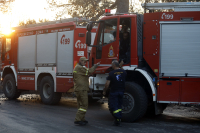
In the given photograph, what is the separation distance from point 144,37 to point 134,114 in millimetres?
2170

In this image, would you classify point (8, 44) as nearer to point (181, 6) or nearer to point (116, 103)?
point (116, 103)

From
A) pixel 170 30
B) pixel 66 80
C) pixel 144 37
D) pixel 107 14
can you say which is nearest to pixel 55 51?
pixel 66 80

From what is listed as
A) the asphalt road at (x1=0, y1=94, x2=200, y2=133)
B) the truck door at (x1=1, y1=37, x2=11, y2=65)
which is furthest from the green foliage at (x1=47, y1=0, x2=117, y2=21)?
the asphalt road at (x1=0, y1=94, x2=200, y2=133)

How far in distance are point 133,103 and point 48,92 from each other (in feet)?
15.8

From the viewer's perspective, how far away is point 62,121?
8.22m

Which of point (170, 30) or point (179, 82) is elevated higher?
point (170, 30)

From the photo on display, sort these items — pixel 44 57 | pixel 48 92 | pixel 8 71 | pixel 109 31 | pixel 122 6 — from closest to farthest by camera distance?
pixel 109 31
pixel 48 92
pixel 44 57
pixel 8 71
pixel 122 6

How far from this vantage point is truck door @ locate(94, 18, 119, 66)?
8562 millimetres

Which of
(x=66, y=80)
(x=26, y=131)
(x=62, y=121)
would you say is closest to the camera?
(x=26, y=131)

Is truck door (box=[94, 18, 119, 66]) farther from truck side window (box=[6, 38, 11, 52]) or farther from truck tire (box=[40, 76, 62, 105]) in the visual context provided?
truck side window (box=[6, 38, 11, 52])

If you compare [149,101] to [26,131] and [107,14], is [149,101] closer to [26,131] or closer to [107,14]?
[107,14]

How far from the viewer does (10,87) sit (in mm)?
13773

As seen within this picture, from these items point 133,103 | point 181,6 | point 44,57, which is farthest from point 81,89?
point 44,57

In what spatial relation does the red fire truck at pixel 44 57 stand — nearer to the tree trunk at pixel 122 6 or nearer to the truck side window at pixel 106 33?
Result: the truck side window at pixel 106 33
